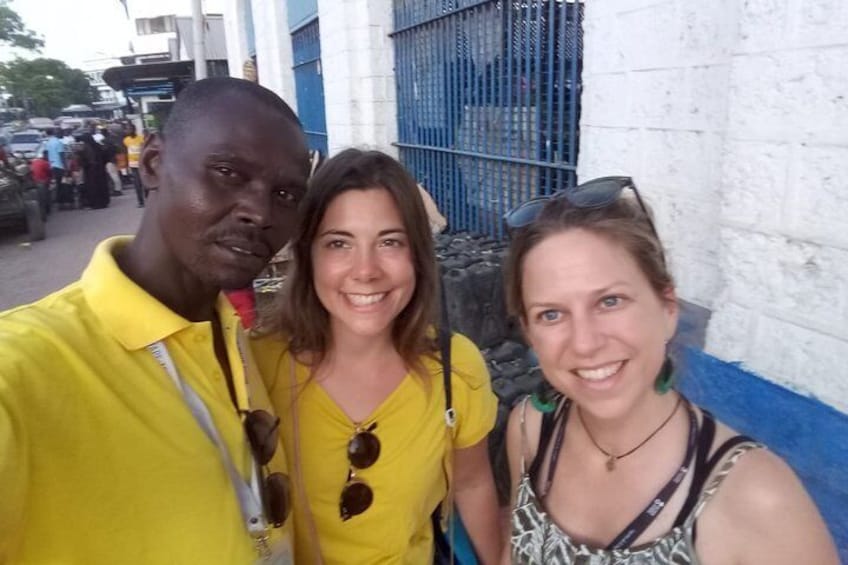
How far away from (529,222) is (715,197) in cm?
112

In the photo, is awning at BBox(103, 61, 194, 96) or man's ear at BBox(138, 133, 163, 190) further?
awning at BBox(103, 61, 194, 96)

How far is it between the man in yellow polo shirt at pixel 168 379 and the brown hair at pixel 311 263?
0.38 meters

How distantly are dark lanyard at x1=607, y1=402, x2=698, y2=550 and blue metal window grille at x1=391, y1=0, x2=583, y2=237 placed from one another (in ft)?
8.95

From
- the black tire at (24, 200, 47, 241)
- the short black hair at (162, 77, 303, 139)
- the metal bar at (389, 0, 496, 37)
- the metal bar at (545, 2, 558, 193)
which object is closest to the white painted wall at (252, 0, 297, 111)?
the black tire at (24, 200, 47, 241)

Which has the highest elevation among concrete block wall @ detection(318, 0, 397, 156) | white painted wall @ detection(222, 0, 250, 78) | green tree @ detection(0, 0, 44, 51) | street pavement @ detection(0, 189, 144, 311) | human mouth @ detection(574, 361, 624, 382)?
green tree @ detection(0, 0, 44, 51)

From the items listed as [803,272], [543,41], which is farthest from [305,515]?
[543,41]

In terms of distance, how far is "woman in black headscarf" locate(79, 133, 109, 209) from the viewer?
1409 cm

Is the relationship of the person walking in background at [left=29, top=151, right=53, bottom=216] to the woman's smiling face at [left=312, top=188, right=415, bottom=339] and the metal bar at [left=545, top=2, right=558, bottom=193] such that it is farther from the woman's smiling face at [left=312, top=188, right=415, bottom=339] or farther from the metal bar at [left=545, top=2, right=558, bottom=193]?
the woman's smiling face at [left=312, top=188, right=415, bottom=339]

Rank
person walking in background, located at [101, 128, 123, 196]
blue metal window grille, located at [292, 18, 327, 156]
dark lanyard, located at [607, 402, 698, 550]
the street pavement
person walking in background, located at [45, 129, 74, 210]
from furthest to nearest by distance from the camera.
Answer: person walking in background, located at [101, 128, 123, 196]
person walking in background, located at [45, 129, 74, 210]
blue metal window grille, located at [292, 18, 327, 156]
the street pavement
dark lanyard, located at [607, 402, 698, 550]

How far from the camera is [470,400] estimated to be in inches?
71.7

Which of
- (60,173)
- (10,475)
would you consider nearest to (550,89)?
(10,475)

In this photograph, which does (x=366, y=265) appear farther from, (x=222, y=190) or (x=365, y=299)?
(x=222, y=190)

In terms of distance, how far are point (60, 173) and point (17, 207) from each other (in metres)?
4.70

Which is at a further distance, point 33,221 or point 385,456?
point 33,221
